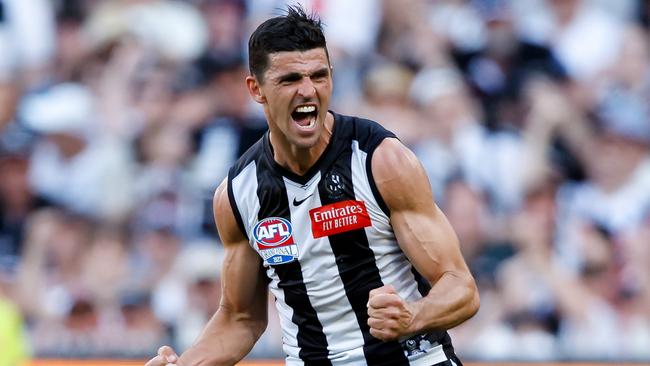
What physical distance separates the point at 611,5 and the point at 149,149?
3.75 meters

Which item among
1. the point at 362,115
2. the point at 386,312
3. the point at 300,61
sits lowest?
the point at 386,312

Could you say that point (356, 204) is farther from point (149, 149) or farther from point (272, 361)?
point (149, 149)

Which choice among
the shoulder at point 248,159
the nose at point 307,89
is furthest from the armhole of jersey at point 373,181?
the shoulder at point 248,159

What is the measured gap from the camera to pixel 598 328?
8648 mm

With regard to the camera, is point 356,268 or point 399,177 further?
point 356,268

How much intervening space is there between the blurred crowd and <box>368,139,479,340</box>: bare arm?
414cm

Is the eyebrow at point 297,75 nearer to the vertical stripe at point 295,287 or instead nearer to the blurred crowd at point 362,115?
the vertical stripe at point 295,287

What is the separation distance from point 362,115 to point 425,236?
4848 mm

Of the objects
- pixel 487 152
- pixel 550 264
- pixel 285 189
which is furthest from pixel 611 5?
pixel 285 189

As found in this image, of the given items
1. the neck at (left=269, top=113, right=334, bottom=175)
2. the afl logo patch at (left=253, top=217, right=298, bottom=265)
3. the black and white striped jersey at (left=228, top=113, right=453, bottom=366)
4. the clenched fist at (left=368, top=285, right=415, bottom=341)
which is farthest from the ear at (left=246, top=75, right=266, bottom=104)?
the clenched fist at (left=368, top=285, right=415, bottom=341)

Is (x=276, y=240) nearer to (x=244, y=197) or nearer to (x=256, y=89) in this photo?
(x=244, y=197)

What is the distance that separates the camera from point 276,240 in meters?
4.83

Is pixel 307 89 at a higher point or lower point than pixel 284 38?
lower

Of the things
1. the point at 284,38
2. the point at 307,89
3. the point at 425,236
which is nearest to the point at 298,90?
the point at 307,89
